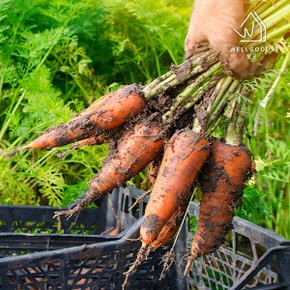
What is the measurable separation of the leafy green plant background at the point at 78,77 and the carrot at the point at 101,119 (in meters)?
0.45

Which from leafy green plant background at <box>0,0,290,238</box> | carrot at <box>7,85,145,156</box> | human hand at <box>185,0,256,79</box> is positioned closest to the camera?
human hand at <box>185,0,256,79</box>

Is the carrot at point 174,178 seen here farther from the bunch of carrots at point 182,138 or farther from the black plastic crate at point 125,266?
the black plastic crate at point 125,266

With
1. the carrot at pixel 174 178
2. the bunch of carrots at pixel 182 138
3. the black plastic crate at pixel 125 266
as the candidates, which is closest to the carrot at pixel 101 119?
the bunch of carrots at pixel 182 138

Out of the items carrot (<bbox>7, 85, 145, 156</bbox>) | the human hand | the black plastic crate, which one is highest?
the human hand

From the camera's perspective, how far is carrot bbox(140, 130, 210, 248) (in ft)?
3.56

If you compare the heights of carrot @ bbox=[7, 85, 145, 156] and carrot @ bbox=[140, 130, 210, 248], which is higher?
carrot @ bbox=[7, 85, 145, 156]

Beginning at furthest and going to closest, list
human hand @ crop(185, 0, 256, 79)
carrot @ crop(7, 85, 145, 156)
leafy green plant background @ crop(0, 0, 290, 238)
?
leafy green plant background @ crop(0, 0, 290, 238), carrot @ crop(7, 85, 145, 156), human hand @ crop(185, 0, 256, 79)

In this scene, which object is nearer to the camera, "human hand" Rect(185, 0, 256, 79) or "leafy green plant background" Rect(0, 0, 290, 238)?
"human hand" Rect(185, 0, 256, 79)

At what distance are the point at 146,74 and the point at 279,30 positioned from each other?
1.09 meters

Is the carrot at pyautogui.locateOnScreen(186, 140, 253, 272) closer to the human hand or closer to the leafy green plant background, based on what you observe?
the human hand

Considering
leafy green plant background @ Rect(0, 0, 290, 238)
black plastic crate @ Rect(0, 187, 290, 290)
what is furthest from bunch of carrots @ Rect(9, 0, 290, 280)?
leafy green plant background @ Rect(0, 0, 290, 238)

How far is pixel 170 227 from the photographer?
3.86 ft

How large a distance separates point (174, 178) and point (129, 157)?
11cm

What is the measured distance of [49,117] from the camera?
173cm
